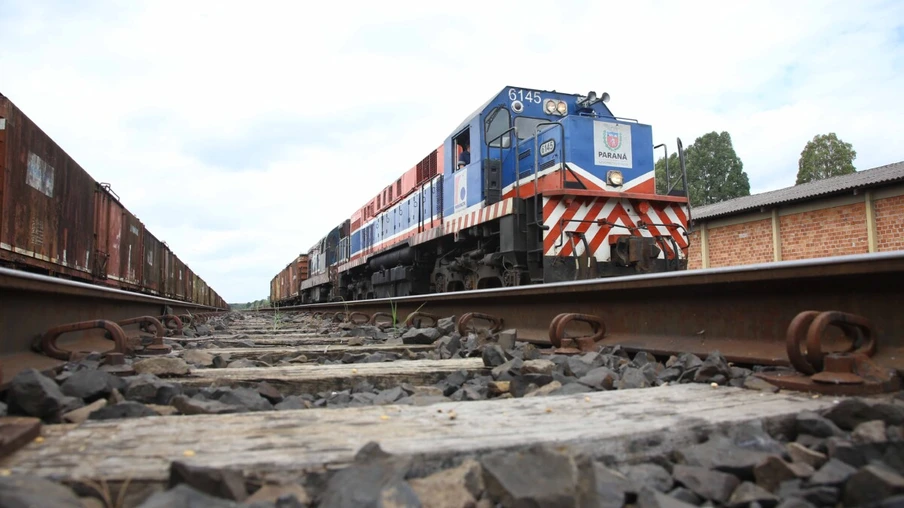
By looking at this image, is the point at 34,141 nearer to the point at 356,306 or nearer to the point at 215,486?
the point at 356,306

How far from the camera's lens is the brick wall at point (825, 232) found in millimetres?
11453

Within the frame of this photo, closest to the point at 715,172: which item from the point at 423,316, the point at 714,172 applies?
the point at 714,172

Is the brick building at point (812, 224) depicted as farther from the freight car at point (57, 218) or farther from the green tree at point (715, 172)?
the green tree at point (715, 172)

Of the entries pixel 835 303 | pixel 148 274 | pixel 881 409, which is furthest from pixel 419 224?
pixel 881 409

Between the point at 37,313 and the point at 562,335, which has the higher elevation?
the point at 37,313

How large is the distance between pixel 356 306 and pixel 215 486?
7.83 m

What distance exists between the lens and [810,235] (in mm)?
12352

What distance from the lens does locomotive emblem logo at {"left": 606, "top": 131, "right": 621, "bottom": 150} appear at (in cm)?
717

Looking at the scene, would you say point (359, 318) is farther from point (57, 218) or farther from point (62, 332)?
point (62, 332)

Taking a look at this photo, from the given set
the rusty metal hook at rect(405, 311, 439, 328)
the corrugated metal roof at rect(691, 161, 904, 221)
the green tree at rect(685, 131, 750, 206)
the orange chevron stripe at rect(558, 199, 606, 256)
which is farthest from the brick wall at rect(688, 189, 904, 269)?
the green tree at rect(685, 131, 750, 206)

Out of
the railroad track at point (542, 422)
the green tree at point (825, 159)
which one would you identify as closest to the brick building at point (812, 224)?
the railroad track at point (542, 422)

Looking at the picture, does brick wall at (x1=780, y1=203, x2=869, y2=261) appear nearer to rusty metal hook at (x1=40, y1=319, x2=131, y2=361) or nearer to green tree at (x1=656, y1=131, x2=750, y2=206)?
rusty metal hook at (x1=40, y1=319, x2=131, y2=361)

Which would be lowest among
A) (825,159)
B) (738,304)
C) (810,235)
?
(738,304)

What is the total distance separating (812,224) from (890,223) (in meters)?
1.60
